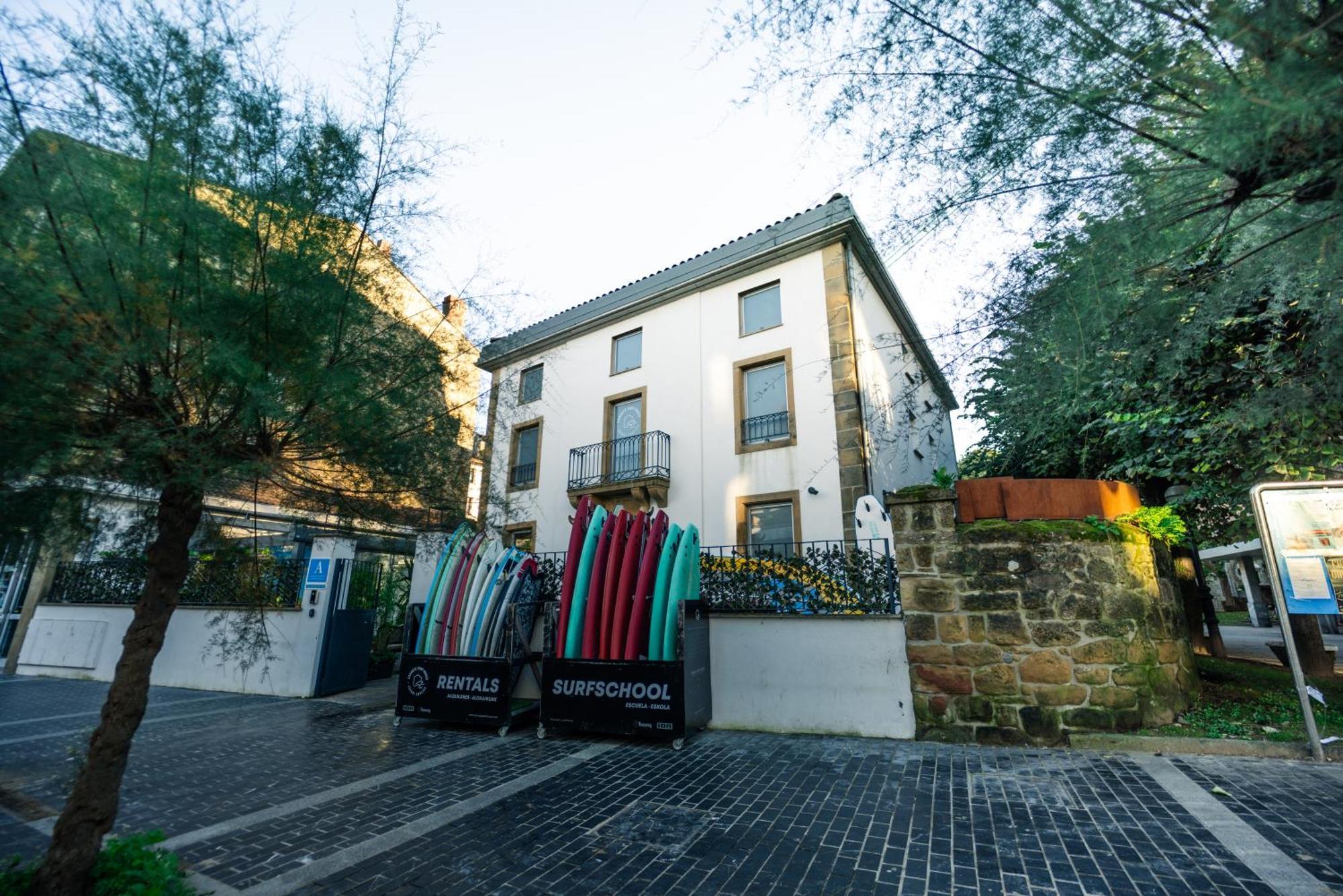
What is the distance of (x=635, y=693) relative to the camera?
217 inches

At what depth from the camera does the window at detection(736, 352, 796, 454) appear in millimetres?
11969

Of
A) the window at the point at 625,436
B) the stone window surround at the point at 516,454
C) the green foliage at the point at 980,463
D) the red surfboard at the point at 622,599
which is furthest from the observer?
the stone window surround at the point at 516,454

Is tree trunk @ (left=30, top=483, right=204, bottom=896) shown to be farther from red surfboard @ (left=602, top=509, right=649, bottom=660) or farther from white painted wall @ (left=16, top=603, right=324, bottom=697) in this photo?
white painted wall @ (left=16, top=603, right=324, bottom=697)

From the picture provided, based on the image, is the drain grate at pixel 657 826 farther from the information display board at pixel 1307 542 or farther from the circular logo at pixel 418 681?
the information display board at pixel 1307 542

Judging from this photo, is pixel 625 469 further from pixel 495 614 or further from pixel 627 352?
pixel 495 614

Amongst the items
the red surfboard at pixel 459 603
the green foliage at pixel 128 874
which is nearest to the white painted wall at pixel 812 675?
the red surfboard at pixel 459 603

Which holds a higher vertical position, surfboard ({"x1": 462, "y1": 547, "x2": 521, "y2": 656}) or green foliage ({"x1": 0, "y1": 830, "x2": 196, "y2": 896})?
surfboard ({"x1": 462, "y1": 547, "x2": 521, "y2": 656})

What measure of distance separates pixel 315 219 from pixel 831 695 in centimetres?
599

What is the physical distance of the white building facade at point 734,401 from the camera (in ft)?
37.0

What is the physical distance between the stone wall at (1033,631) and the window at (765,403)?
625 centimetres

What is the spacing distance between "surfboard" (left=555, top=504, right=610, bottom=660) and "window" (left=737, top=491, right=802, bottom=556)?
5580 mm

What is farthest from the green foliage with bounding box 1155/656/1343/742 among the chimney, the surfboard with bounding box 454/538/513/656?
the surfboard with bounding box 454/538/513/656

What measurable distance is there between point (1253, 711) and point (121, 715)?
8.81 m

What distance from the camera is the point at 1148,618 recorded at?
5207mm
